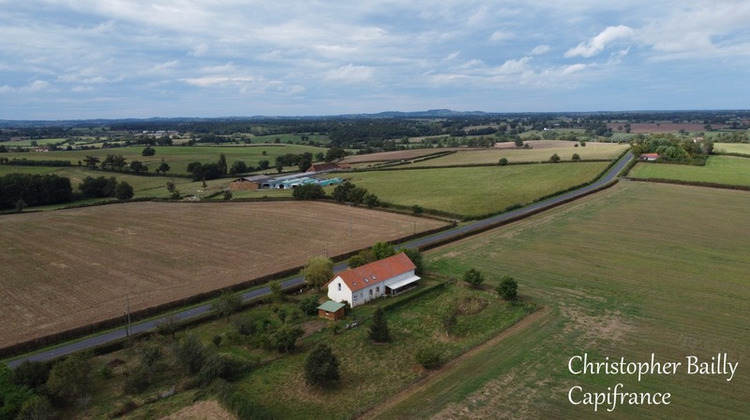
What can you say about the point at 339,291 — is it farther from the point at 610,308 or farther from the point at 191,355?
the point at 610,308

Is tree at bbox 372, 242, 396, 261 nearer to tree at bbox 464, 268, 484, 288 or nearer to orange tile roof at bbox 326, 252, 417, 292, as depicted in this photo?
orange tile roof at bbox 326, 252, 417, 292

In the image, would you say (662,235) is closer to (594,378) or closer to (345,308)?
(594,378)

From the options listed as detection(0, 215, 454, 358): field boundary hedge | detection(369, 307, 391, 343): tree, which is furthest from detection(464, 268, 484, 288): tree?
detection(0, 215, 454, 358): field boundary hedge

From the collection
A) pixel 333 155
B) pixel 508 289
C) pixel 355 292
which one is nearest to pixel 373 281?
pixel 355 292

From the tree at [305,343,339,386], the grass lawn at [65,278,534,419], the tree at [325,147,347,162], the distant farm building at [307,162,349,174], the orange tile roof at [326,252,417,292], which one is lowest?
the grass lawn at [65,278,534,419]

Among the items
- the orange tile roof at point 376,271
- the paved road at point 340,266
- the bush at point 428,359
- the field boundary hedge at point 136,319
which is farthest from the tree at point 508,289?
the field boundary hedge at point 136,319
